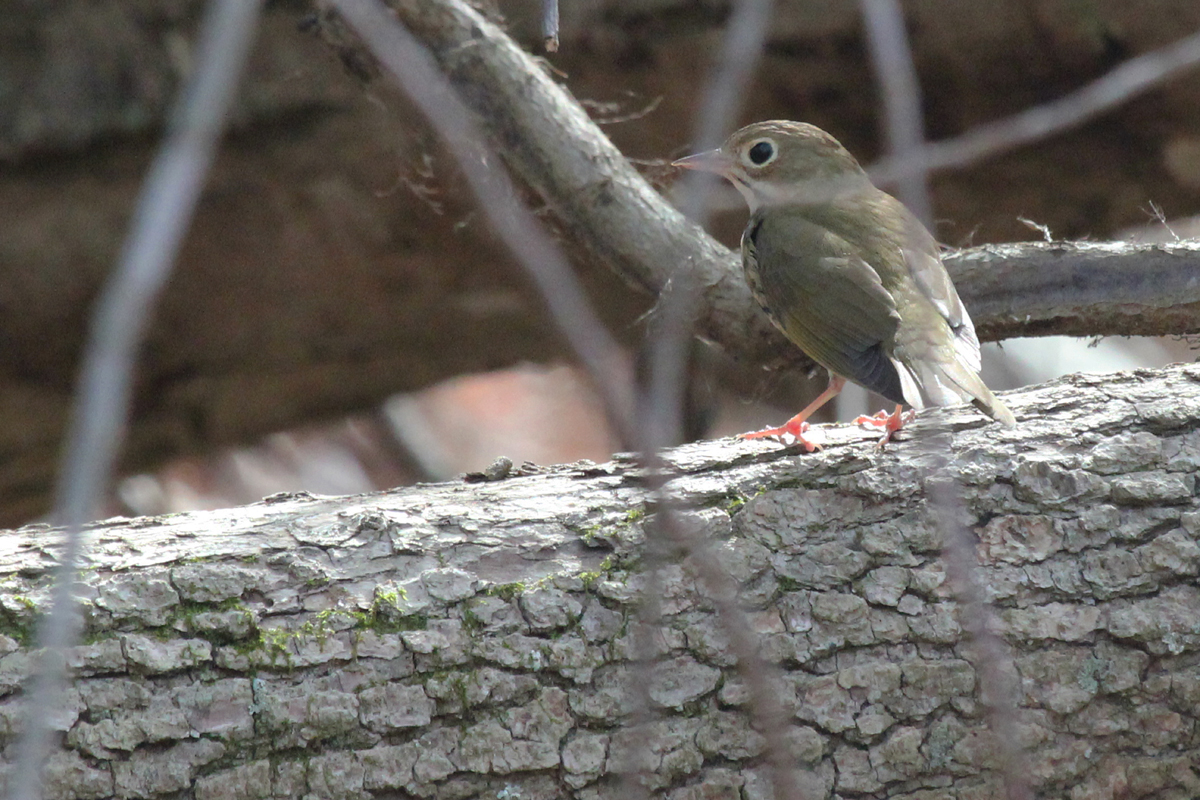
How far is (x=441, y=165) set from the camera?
4.86 meters

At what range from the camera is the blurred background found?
4973 millimetres

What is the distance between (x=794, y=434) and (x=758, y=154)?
120cm

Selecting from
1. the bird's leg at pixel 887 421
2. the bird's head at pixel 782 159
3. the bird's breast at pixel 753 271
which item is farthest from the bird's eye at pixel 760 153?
the bird's leg at pixel 887 421

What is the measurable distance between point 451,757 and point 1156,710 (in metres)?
1.43

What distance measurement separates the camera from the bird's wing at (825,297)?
345 cm

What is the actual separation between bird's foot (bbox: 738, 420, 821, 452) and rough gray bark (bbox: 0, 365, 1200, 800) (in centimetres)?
24

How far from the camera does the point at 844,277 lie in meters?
3.59

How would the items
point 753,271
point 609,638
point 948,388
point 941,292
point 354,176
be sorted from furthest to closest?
1. point 354,176
2. point 753,271
3. point 941,292
4. point 948,388
5. point 609,638

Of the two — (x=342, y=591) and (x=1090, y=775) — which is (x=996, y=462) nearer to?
(x=1090, y=775)

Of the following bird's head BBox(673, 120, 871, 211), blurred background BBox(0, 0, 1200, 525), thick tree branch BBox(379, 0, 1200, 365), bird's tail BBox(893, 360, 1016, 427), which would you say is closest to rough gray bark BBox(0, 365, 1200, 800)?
bird's tail BBox(893, 360, 1016, 427)

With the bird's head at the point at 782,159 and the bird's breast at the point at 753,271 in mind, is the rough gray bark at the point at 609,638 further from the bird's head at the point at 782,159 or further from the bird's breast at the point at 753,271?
the bird's head at the point at 782,159

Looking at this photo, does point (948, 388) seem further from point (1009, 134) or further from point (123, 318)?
point (123, 318)

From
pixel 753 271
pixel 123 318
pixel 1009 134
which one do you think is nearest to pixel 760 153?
pixel 753 271

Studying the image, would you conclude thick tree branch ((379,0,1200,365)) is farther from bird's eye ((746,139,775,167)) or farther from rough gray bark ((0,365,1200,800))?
rough gray bark ((0,365,1200,800))
